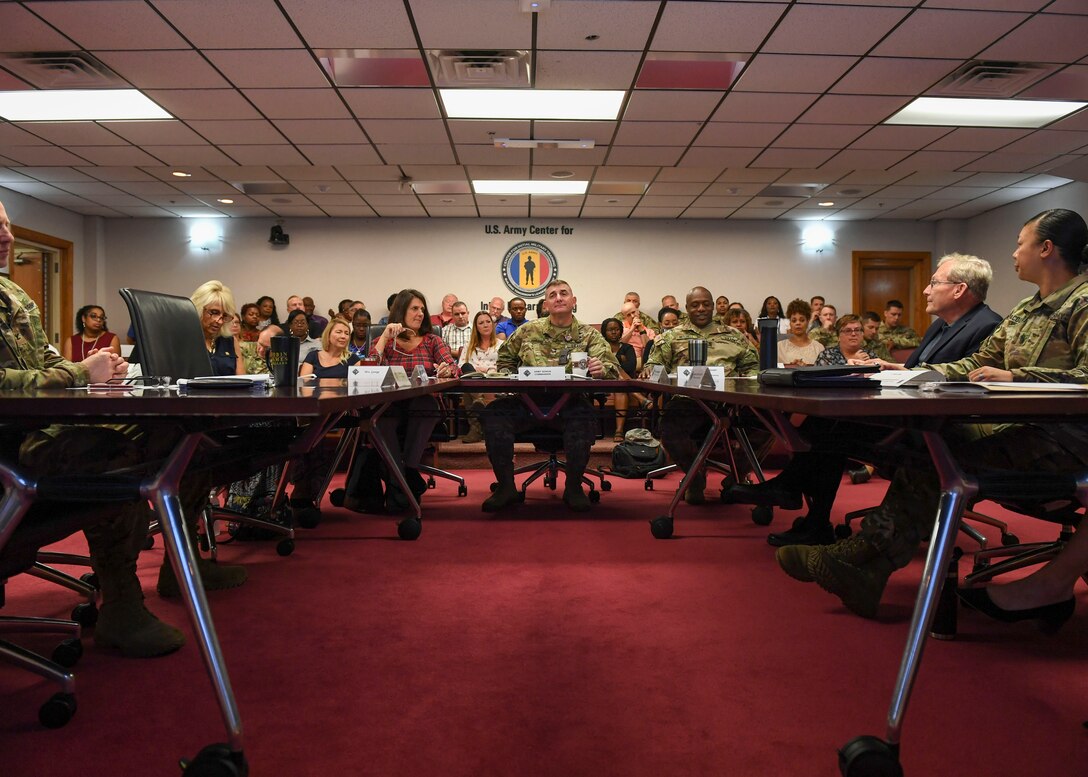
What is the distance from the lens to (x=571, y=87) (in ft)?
15.3

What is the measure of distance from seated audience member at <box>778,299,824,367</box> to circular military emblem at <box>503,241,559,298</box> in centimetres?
347

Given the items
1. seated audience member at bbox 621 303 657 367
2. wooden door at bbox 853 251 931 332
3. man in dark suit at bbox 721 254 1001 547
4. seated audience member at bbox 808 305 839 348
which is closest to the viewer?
man in dark suit at bbox 721 254 1001 547

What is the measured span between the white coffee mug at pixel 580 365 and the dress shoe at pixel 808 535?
132 cm

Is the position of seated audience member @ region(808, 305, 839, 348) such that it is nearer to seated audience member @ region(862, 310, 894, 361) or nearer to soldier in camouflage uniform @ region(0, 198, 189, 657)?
seated audience member @ region(862, 310, 894, 361)

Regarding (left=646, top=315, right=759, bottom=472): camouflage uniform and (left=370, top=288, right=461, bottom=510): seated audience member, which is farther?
(left=646, top=315, right=759, bottom=472): camouflage uniform

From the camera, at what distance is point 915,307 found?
9250mm

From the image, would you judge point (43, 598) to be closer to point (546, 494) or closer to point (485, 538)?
point (485, 538)

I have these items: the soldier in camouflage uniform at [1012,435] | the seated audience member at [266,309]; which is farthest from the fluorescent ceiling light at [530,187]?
the soldier in camouflage uniform at [1012,435]

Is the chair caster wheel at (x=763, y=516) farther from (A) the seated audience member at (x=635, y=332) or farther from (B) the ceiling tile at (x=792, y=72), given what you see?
(A) the seated audience member at (x=635, y=332)

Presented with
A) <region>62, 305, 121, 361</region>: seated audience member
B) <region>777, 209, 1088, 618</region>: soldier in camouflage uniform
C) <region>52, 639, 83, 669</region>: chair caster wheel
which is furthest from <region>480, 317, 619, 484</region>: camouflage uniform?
<region>62, 305, 121, 361</region>: seated audience member

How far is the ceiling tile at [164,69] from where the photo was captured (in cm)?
412

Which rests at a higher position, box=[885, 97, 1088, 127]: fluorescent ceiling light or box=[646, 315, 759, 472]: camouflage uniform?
box=[885, 97, 1088, 127]: fluorescent ceiling light

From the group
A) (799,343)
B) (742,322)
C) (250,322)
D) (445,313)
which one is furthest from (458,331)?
(799,343)

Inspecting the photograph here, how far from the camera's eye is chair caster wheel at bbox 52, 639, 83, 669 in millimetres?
1526
